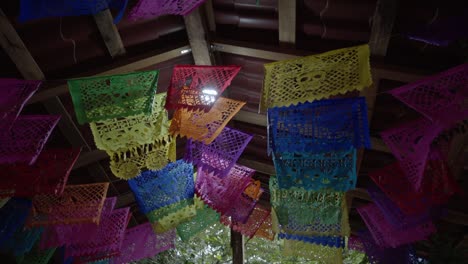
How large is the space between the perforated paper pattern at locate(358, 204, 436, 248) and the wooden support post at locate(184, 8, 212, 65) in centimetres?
218

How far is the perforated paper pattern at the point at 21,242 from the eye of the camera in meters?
3.35

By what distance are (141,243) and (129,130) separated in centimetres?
228

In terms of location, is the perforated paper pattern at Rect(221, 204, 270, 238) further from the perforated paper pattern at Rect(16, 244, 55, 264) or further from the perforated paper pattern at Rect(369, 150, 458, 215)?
the perforated paper pattern at Rect(16, 244, 55, 264)

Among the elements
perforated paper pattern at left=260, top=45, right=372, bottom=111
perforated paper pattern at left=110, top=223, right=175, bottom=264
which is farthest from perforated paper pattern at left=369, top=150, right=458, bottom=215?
perforated paper pattern at left=110, top=223, right=175, bottom=264

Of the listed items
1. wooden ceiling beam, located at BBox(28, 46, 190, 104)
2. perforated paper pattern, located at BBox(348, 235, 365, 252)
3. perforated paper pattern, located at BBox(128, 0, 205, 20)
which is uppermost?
perforated paper pattern, located at BBox(128, 0, 205, 20)

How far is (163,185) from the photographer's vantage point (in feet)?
11.3

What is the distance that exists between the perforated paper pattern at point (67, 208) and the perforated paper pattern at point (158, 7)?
195 centimetres

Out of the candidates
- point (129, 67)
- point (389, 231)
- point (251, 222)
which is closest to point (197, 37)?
point (129, 67)

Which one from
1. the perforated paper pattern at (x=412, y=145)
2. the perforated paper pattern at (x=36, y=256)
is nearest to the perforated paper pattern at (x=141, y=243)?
the perforated paper pattern at (x=36, y=256)

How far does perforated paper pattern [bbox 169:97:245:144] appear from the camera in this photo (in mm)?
2691

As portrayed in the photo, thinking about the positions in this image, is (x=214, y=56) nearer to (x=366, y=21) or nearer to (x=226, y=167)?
(x=226, y=167)

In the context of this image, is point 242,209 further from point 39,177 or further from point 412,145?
point 39,177

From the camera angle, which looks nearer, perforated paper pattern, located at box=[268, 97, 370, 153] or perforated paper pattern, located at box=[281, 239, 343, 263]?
perforated paper pattern, located at box=[268, 97, 370, 153]

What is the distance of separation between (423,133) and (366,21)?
0.90 m
